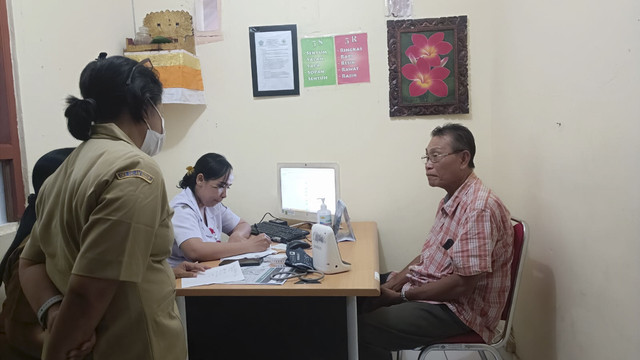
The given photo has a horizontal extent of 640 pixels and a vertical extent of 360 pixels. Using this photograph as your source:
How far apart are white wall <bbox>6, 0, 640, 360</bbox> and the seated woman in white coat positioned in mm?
504

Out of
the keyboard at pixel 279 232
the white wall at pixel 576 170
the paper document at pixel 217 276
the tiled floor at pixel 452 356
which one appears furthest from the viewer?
the tiled floor at pixel 452 356

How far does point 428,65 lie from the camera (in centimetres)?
256

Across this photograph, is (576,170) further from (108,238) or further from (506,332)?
(108,238)

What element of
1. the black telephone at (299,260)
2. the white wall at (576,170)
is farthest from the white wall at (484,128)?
the black telephone at (299,260)

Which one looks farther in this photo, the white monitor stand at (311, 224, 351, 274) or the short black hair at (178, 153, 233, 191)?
the short black hair at (178, 153, 233, 191)

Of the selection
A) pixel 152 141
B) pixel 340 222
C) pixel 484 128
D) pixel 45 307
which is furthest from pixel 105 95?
pixel 484 128

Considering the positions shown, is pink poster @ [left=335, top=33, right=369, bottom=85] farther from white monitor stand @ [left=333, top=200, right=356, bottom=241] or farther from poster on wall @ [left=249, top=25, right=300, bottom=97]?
white monitor stand @ [left=333, top=200, right=356, bottom=241]

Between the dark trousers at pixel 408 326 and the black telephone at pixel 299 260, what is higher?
the black telephone at pixel 299 260

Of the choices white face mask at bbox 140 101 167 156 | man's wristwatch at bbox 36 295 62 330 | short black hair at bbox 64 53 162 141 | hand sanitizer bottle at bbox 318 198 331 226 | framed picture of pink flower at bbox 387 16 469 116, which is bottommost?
hand sanitizer bottle at bbox 318 198 331 226

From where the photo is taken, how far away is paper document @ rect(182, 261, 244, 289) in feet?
5.26

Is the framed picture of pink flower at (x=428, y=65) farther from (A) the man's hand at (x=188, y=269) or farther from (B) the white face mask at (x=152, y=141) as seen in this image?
(B) the white face mask at (x=152, y=141)

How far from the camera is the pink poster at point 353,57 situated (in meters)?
2.61

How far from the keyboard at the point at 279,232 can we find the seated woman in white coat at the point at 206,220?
0.09 metres

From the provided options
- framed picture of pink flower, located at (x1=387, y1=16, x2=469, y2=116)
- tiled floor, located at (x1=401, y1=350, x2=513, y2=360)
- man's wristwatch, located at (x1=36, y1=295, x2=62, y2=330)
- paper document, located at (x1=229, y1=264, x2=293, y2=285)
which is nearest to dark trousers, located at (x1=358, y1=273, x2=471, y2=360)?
paper document, located at (x1=229, y1=264, x2=293, y2=285)
